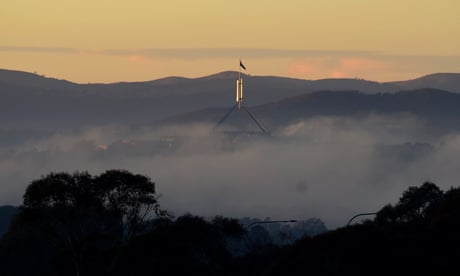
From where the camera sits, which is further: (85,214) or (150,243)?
(85,214)

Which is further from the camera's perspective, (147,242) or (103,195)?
(103,195)

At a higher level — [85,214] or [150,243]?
[85,214]

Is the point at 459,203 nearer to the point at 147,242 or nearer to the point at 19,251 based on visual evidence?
the point at 147,242

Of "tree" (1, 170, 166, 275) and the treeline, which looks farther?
"tree" (1, 170, 166, 275)

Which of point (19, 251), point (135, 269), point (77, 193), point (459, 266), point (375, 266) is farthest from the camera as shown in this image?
point (19, 251)

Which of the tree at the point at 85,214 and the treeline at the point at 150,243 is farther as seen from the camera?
the tree at the point at 85,214

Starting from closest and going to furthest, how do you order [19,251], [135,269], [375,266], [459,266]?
[459,266], [375,266], [135,269], [19,251]

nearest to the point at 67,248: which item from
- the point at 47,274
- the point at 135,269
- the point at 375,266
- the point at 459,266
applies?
the point at 135,269
